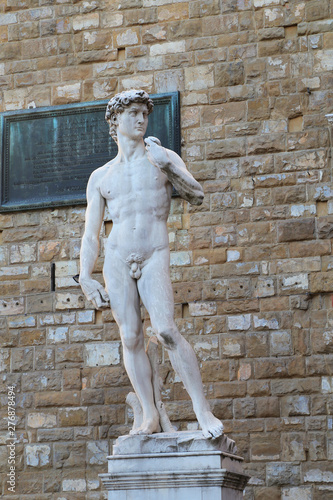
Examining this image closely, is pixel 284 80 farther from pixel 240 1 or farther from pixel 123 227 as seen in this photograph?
pixel 123 227

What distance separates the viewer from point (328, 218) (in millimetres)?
9961

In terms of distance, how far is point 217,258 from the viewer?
1016 cm

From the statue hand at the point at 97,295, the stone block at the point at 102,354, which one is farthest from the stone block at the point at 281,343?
the statue hand at the point at 97,295

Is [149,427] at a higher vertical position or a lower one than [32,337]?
lower

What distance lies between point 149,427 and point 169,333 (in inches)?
26.1

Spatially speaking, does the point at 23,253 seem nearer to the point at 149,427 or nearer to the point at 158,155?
the point at 158,155

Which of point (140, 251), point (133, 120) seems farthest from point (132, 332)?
point (133, 120)

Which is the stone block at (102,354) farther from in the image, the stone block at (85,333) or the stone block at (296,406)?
the stone block at (296,406)

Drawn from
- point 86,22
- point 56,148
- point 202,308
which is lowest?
point 202,308

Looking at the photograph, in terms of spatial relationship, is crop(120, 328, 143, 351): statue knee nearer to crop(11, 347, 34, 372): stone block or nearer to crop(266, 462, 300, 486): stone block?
crop(266, 462, 300, 486): stone block

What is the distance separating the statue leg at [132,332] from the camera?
7.45 m

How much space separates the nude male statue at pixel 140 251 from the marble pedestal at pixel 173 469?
0.14 meters

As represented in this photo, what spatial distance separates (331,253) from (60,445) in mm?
3088

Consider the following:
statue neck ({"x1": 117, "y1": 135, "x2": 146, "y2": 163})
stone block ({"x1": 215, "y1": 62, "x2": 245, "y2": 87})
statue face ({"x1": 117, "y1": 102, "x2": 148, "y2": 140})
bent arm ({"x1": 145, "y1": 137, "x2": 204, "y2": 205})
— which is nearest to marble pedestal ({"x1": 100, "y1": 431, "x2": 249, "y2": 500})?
bent arm ({"x1": 145, "y1": 137, "x2": 204, "y2": 205})
